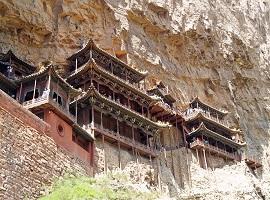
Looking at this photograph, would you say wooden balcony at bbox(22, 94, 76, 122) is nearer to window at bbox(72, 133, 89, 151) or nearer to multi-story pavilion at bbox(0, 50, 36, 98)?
window at bbox(72, 133, 89, 151)

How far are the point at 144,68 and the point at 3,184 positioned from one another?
1996cm

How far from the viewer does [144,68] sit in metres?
33.6

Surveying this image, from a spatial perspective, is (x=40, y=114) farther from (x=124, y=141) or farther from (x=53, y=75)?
(x=124, y=141)

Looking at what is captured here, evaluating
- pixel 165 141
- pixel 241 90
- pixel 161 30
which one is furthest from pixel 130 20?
pixel 241 90

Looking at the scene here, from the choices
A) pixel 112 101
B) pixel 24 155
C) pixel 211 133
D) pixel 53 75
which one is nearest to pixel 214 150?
pixel 211 133

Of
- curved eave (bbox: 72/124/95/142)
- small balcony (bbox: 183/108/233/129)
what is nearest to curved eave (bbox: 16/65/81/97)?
curved eave (bbox: 72/124/95/142)

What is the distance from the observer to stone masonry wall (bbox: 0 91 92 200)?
15.6 meters

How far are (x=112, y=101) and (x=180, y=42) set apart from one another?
1249 cm

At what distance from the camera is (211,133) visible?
34812 mm

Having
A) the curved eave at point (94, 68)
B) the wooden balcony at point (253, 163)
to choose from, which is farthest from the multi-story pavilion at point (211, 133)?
the curved eave at point (94, 68)

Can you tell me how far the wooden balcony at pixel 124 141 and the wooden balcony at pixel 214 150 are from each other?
5.36 metres

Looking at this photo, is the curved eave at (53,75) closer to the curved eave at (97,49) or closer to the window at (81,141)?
the window at (81,141)

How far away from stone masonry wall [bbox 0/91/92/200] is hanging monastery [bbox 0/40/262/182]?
3.37 ft

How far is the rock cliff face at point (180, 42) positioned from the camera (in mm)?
28203
